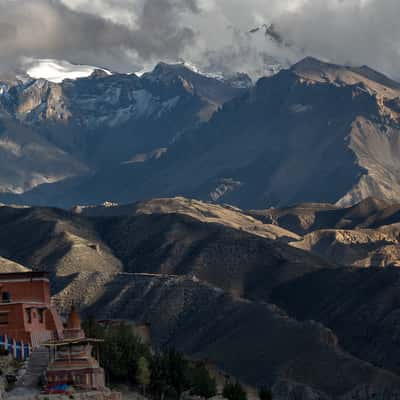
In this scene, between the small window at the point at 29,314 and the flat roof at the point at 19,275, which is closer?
the small window at the point at 29,314

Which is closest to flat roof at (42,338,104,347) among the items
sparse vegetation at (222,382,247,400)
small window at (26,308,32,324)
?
small window at (26,308,32,324)

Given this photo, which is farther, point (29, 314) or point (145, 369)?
point (145, 369)

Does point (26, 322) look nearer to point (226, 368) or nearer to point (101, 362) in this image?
point (101, 362)

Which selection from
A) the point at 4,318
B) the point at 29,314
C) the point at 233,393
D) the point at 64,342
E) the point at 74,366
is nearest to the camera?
the point at 74,366

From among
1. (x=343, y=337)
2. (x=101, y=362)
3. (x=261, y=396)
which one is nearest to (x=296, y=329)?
(x=343, y=337)

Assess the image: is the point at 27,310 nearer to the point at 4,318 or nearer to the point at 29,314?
the point at 29,314

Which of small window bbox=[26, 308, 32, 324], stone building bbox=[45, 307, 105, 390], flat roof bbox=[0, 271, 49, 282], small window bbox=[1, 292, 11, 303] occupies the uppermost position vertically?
flat roof bbox=[0, 271, 49, 282]

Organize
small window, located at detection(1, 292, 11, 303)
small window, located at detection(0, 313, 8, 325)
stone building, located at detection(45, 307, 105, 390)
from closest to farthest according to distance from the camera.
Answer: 1. stone building, located at detection(45, 307, 105, 390)
2. small window, located at detection(0, 313, 8, 325)
3. small window, located at detection(1, 292, 11, 303)

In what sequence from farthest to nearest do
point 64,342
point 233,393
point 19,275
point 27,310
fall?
point 233,393 < point 19,275 < point 27,310 < point 64,342

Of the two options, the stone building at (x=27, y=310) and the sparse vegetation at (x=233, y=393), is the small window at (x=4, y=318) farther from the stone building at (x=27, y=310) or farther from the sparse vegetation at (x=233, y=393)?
the sparse vegetation at (x=233, y=393)

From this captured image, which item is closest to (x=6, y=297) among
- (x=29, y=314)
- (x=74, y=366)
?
(x=29, y=314)

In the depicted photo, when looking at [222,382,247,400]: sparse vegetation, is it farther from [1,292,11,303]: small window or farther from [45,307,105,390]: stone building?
[45,307,105,390]: stone building

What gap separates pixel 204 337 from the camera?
596 feet

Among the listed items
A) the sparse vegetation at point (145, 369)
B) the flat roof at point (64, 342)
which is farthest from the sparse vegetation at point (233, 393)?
the flat roof at point (64, 342)
